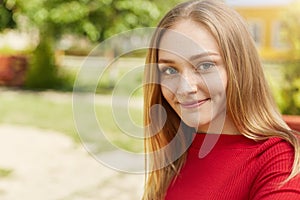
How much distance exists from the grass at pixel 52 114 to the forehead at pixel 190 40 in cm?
526

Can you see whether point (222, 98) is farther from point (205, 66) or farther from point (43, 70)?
point (43, 70)

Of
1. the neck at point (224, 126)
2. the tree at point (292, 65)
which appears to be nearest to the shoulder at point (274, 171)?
the neck at point (224, 126)

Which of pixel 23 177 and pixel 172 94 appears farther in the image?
pixel 23 177

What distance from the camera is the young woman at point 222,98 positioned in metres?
0.99

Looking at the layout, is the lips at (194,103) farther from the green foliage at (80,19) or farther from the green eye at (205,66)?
the green foliage at (80,19)

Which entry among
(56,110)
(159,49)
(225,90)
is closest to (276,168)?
(225,90)

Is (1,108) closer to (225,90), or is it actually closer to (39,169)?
(39,169)

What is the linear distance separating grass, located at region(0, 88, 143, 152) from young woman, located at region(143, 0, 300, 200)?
17.0 feet

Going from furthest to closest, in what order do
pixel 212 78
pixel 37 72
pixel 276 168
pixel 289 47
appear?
pixel 37 72
pixel 289 47
pixel 212 78
pixel 276 168

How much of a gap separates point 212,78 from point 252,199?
25 cm

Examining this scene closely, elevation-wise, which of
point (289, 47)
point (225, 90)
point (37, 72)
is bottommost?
point (225, 90)

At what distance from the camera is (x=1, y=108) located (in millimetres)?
10148

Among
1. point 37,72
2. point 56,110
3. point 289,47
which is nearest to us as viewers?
point 289,47

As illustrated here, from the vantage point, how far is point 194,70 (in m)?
1.02
